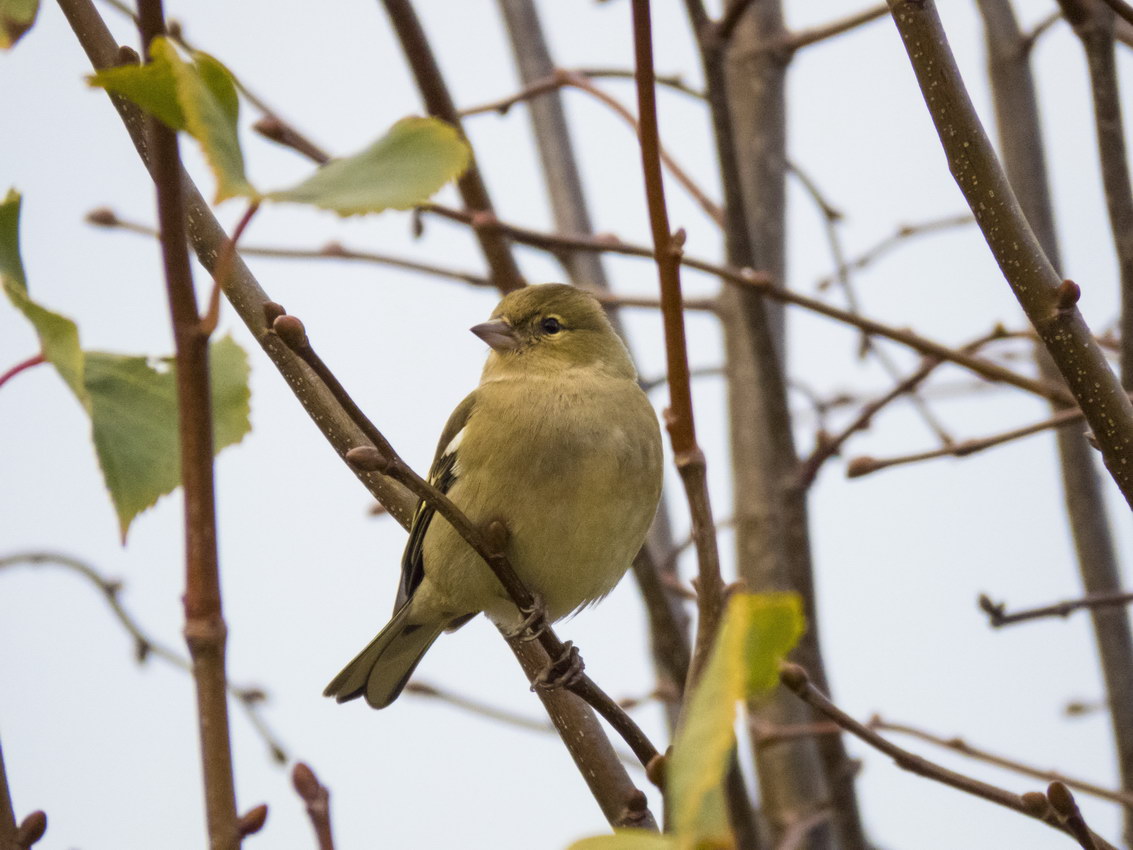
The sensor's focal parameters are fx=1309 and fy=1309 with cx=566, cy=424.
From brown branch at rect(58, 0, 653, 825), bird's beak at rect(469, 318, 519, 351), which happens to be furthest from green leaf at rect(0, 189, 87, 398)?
bird's beak at rect(469, 318, 519, 351)

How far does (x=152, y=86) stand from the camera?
36.6 inches

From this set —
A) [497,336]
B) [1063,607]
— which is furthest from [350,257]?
[1063,607]

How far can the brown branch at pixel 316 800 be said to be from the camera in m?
1.12

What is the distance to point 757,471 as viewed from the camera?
181 inches

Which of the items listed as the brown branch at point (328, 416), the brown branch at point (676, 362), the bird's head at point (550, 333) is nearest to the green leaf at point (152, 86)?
the brown branch at point (676, 362)

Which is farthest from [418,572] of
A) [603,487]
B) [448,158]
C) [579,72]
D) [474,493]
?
[448,158]

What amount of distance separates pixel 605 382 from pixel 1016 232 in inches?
76.4

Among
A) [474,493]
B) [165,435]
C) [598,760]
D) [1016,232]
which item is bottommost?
[598,760]

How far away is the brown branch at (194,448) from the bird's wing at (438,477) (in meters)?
2.30

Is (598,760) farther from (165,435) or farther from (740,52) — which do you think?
(740,52)

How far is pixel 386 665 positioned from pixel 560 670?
4.29ft

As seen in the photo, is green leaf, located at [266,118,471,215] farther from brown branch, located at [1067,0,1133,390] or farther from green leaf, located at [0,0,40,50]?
brown branch, located at [1067,0,1133,390]

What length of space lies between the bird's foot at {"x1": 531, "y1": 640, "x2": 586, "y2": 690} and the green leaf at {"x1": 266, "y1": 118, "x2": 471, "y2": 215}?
5.43 ft

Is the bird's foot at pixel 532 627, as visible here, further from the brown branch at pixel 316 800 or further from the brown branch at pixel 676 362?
the brown branch at pixel 316 800
